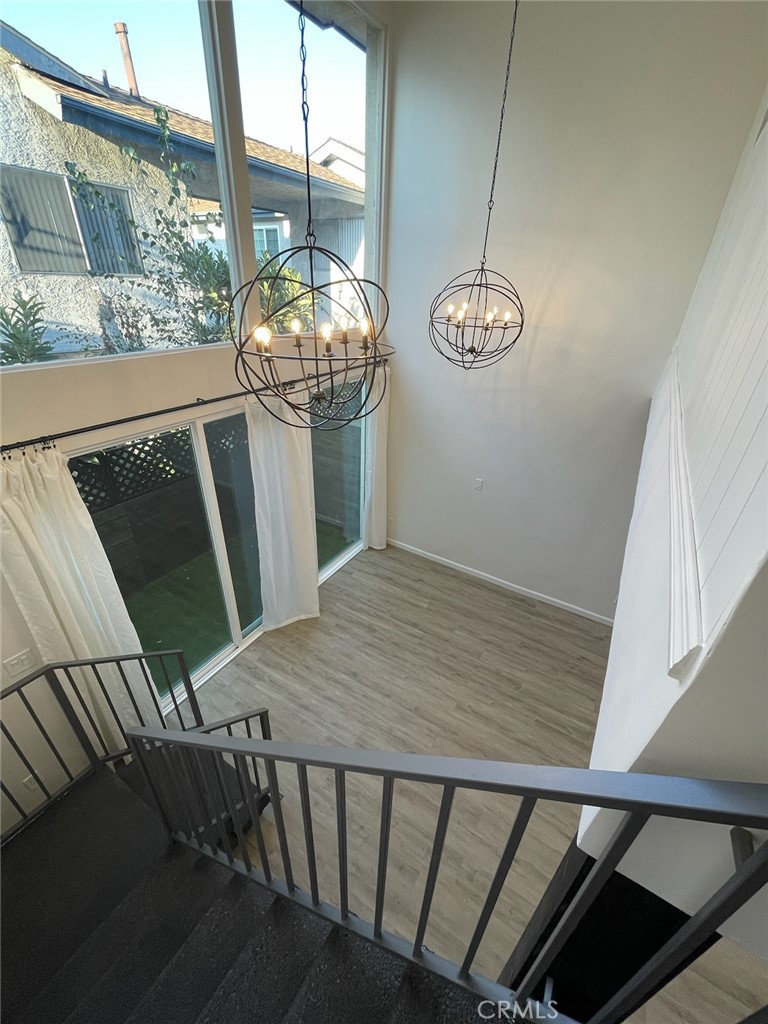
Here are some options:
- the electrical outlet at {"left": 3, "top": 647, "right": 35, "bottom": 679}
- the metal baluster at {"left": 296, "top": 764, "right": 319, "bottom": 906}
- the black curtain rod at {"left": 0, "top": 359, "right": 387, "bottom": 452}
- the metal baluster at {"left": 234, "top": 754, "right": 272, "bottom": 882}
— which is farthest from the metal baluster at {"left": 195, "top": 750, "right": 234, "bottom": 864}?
the black curtain rod at {"left": 0, "top": 359, "right": 387, "bottom": 452}

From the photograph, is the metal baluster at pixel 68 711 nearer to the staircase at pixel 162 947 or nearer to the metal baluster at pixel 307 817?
the staircase at pixel 162 947

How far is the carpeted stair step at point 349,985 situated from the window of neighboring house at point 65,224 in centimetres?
317

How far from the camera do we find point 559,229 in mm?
3246

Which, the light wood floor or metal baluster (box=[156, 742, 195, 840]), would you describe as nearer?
A: metal baluster (box=[156, 742, 195, 840])

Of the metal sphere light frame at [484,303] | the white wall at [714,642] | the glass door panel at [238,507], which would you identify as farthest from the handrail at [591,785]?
the metal sphere light frame at [484,303]

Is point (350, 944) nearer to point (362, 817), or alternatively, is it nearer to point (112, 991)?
point (112, 991)

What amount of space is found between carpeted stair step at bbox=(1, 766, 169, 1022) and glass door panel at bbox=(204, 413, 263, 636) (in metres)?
1.75

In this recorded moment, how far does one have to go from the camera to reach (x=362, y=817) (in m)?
2.67

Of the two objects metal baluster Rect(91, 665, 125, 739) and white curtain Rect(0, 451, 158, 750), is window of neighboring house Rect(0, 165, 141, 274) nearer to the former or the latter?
white curtain Rect(0, 451, 158, 750)

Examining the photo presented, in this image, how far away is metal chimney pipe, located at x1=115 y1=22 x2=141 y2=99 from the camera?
80.5 inches

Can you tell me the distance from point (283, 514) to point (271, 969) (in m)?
2.76

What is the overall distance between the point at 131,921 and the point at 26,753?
3.80 ft

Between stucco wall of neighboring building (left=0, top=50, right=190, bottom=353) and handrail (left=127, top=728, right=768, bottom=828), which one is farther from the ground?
stucco wall of neighboring building (left=0, top=50, right=190, bottom=353)

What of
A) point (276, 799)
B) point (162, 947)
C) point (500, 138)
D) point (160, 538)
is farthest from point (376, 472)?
point (162, 947)
